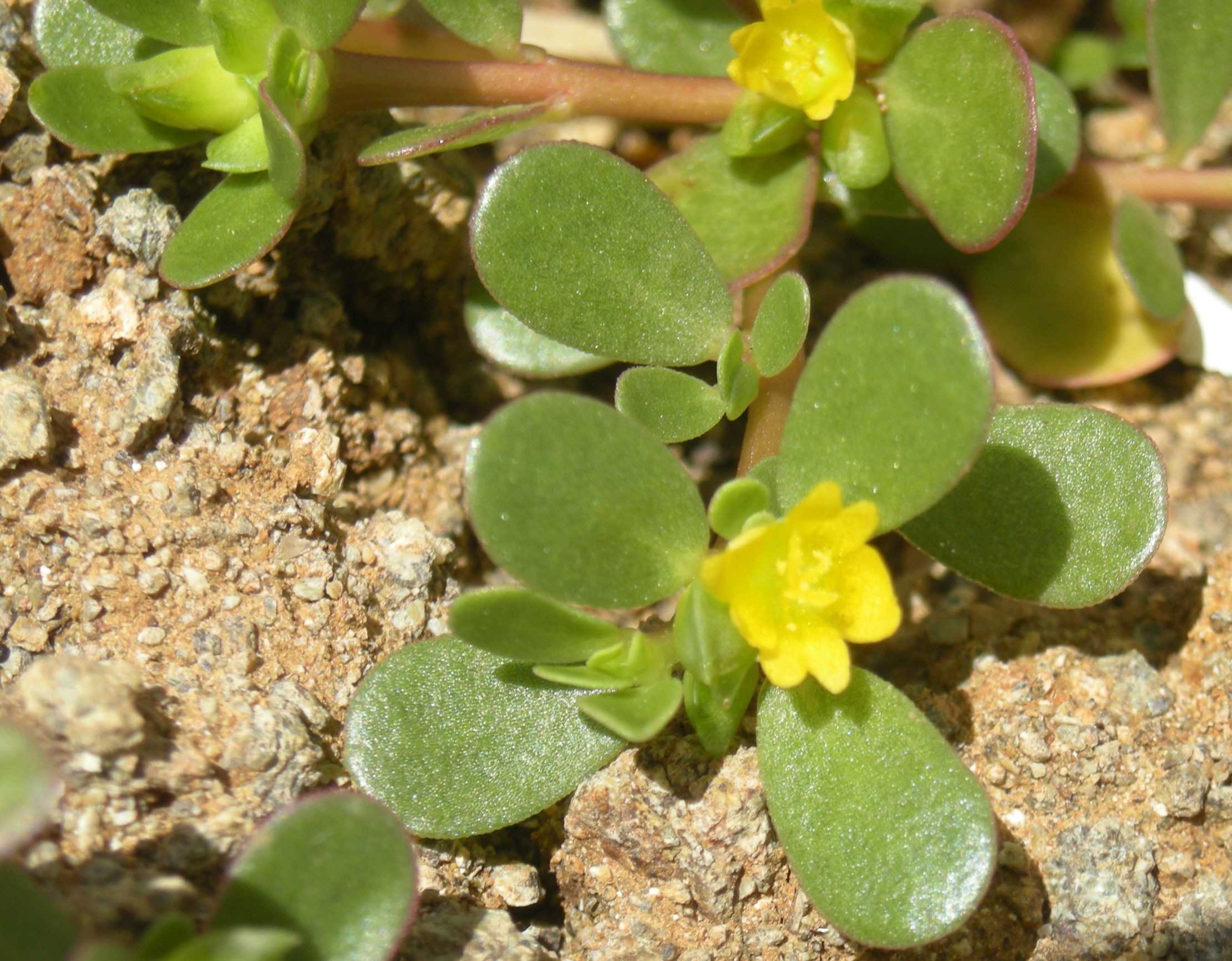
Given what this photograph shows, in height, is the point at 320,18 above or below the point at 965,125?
above

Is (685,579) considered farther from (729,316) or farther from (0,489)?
(0,489)

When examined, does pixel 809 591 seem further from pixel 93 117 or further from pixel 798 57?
pixel 93 117

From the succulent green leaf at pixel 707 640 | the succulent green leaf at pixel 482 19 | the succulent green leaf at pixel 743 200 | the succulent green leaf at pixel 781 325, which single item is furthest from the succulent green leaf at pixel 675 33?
the succulent green leaf at pixel 707 640

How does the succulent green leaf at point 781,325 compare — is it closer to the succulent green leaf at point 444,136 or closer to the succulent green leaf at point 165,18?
the succulent green leaf at point 444,136

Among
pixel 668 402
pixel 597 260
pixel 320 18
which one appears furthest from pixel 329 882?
pixel 320 18

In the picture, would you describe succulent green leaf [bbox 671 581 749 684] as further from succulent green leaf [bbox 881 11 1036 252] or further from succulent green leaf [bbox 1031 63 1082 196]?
succulent green leaf [bbox 1031 63 1082 196]
